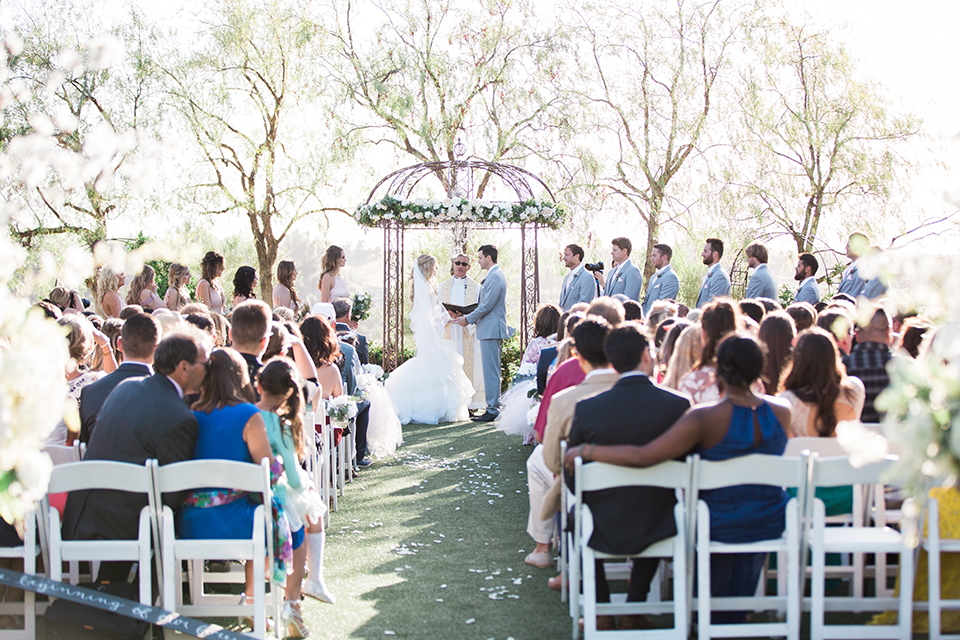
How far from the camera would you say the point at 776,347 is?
4.36m

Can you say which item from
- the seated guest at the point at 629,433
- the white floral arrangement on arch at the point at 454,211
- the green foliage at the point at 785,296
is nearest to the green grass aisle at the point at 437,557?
the seated guest at the point at 629,433

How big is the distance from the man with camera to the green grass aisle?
9.19ft

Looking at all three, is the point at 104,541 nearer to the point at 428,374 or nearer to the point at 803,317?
the point at 803,317

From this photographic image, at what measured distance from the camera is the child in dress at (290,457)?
399 cm

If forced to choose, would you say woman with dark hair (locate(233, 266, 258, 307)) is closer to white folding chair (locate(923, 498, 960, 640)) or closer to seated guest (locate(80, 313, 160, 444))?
seated guest (locate(80, 313, 160, 444))

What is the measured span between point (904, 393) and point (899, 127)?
16.2m

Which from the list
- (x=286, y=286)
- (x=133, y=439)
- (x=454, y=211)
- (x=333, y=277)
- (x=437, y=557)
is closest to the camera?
(x=133, y=439)

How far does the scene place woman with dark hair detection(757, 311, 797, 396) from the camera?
4.34 metres

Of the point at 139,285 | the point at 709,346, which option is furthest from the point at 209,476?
the point at 139,285

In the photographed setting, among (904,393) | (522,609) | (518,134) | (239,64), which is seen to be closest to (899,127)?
(518,134)

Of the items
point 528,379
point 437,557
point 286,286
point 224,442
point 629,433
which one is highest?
point 286,286

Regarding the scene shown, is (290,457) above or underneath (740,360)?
underneath

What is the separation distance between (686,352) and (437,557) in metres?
1.99

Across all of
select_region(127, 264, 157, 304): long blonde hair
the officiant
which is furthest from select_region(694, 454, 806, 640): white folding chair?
the officiant
